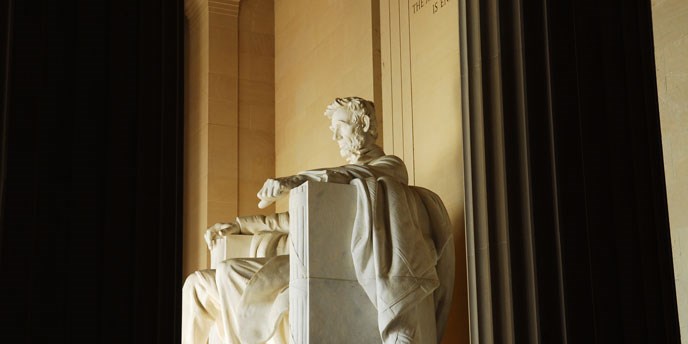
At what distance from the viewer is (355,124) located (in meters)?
7.46

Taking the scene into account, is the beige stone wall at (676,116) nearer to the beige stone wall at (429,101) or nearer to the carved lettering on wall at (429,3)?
the beige stone wall at (429,101)

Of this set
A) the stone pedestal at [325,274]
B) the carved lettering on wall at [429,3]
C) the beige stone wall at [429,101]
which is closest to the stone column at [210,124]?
the beige stone wall at [429,101]

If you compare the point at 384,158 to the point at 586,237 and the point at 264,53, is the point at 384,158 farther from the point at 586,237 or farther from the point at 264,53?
the point at 264,53

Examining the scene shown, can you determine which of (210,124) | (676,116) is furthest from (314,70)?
(676,116)

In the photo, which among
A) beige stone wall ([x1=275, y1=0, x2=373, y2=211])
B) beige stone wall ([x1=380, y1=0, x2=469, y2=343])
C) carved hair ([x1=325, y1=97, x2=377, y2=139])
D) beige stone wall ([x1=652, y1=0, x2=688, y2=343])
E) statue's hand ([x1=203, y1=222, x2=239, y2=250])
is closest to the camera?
beige stone wall ([x1=652, y1=0, x2=688, y2=343])

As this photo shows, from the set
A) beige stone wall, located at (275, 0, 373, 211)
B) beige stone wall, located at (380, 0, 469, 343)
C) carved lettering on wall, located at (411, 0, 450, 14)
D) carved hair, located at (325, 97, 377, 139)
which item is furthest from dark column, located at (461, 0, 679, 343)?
beige stone wall, located at (275, 0, 373, 211)

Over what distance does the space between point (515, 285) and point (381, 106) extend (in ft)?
16.5

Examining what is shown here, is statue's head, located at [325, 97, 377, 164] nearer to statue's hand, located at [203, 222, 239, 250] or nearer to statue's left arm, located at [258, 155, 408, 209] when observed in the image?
statue's left arm, located at [258, 155, 408, 209]

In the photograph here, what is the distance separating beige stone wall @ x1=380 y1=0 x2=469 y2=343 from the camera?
830cm

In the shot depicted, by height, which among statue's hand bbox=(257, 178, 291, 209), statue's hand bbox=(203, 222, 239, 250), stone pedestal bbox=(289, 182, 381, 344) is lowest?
stone pedestal bbox=(289, 182, 381, 344)

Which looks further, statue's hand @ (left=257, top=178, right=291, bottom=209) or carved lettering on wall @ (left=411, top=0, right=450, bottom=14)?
carved lettering on wall @ (left=411, top=0, right=450, bottom=14)

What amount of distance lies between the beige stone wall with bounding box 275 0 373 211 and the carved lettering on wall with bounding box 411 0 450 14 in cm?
78

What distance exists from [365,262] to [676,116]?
231cm

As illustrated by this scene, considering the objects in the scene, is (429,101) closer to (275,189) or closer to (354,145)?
(354,145)
